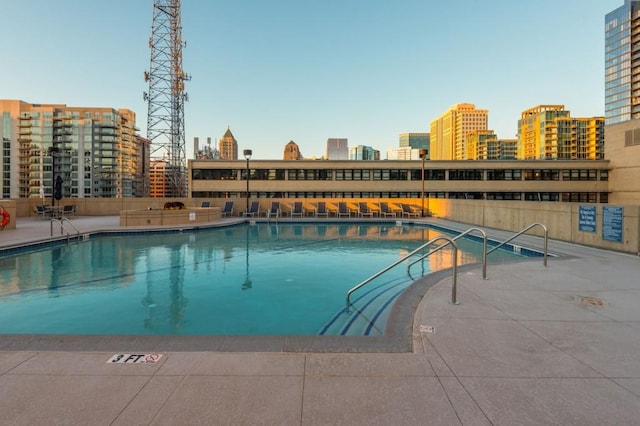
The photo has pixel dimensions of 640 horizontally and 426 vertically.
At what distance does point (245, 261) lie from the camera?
1212 cm

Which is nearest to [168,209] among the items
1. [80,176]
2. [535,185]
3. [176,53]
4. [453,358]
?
[453,358]

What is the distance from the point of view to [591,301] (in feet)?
19.6

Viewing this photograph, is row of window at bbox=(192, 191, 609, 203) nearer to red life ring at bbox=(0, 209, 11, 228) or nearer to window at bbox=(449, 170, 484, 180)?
window at bbox=(449, 170, 484, 180)

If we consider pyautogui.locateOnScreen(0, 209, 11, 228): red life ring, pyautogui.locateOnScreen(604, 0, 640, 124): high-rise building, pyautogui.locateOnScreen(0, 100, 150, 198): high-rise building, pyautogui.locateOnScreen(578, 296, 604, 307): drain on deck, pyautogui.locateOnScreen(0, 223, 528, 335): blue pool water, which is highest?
pyautogui.locateOnScreen(604, 0, 640, 124): high-rise building

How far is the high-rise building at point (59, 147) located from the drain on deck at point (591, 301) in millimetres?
156524

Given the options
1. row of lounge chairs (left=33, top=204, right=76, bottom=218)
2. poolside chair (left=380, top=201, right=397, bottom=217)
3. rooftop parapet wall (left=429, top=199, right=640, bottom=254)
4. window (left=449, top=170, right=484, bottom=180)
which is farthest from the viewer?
window (left=449, top=170, right=484, bottom=180)

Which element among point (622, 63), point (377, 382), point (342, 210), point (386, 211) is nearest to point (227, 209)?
point (342, 210)

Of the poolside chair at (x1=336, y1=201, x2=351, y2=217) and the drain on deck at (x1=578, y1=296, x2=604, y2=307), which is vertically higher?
the poolside chair at (x1=336, y1=201, x2=351, y2=217)

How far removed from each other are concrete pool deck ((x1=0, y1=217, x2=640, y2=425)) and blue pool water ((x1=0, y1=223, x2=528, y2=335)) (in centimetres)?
199

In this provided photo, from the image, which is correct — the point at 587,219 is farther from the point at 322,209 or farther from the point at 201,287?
the point at 322,209

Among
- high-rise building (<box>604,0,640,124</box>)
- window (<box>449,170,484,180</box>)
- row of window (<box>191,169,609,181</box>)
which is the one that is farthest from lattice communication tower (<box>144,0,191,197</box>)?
high-rise building (<box>604,0,640,124</box>)

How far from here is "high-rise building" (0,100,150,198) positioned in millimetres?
129125

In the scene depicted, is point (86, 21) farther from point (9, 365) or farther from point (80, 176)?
point (80, 176)

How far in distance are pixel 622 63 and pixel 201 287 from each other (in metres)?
208
